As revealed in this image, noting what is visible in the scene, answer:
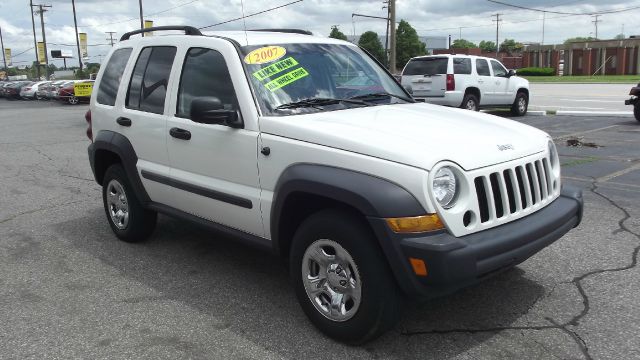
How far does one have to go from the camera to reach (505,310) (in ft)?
12.2

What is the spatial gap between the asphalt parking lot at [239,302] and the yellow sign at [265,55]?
1649mm

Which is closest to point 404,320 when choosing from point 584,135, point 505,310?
point 505,310

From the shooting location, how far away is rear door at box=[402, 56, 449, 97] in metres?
15.7

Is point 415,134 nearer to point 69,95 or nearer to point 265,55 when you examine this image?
point 265,55

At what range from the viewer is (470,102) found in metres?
16.0

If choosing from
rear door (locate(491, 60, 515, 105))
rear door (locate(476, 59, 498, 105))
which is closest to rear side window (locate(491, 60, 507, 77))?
rear door (locate(491, 60, 515, 105))

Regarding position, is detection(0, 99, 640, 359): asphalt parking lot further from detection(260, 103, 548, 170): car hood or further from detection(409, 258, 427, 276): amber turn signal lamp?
detection(260, 103, 548, 170): car hood

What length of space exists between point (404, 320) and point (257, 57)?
204 centimetres

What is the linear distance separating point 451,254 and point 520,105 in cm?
1570

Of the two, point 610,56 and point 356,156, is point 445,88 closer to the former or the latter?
point 356,156

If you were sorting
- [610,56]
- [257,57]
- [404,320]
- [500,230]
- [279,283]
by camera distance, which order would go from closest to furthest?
[500,230] < [404,320] < [257,57] < [279,283] < [610,56]

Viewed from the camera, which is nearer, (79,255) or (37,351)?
(37,351)

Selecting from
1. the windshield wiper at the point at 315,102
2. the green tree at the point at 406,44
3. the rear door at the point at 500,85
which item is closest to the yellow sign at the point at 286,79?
the windshield wiper at the point at 315,102

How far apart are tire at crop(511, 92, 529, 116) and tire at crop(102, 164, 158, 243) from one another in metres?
14.2
